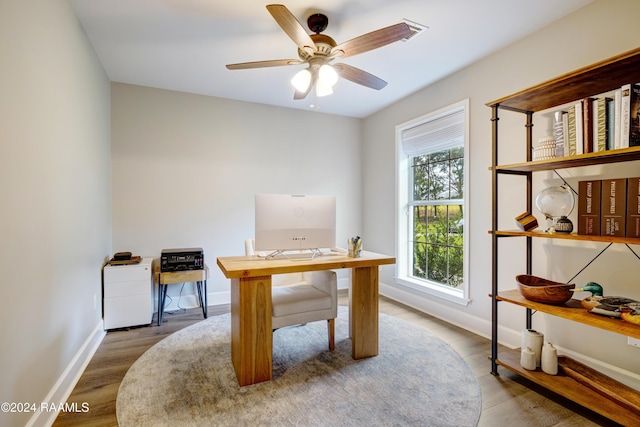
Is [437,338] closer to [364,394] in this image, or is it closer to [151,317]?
[364,394]

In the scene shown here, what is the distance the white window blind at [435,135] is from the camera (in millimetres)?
3139

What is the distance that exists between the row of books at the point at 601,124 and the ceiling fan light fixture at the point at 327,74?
149 centimetres

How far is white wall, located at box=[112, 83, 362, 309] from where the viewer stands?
11.3ft

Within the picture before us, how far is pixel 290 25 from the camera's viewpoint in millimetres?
1721

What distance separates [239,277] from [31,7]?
183cm

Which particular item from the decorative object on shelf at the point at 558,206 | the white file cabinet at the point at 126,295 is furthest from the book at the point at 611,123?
the white file cabinet at the point at 126,295

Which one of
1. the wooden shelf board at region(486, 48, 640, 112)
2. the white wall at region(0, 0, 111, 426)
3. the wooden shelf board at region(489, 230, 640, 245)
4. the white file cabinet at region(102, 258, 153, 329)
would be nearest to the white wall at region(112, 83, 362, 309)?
the white file cabinet at region(102, 258, 153, 329)

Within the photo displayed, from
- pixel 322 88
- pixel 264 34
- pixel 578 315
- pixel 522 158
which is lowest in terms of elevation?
pixel 578 315

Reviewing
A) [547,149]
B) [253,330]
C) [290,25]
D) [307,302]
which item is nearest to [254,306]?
[253,330]

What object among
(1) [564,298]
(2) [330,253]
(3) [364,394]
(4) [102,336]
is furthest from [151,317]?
(1) [564,298]

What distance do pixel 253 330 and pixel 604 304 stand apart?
2.10 metres

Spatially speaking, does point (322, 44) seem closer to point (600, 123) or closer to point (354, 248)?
point (354, 248)

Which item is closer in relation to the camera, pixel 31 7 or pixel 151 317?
pixel 31 7

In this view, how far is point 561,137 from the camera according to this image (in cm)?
191
